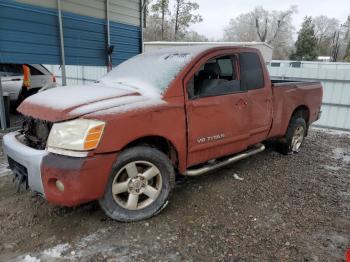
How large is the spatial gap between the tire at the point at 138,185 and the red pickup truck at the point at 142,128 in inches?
0.4

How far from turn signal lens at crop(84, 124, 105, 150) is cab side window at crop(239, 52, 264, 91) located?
7.24 ft

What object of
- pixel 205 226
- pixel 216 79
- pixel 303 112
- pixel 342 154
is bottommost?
pixel 342 154

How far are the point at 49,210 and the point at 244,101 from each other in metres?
2.71

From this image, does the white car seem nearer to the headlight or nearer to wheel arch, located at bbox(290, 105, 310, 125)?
the headlight

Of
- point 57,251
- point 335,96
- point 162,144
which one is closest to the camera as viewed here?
point 57,251

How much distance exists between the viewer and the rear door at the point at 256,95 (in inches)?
163

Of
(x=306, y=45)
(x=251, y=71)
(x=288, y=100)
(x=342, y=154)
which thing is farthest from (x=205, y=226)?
(x=306, y=45)

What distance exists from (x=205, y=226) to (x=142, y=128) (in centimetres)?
117

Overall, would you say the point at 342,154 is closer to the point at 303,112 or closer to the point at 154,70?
the point at 303,112

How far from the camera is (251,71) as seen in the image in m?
4.27

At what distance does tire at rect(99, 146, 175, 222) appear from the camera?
288 cm

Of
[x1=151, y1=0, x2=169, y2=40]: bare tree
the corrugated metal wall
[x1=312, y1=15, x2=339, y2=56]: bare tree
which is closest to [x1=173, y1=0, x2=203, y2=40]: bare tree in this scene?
[x1=151, y1=0, x2=169, y2=40]: bare tree

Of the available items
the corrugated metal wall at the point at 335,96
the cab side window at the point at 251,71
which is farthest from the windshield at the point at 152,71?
the corrugated metal wall at the point at 335,96

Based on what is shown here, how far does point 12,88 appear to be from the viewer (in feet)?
26.5
